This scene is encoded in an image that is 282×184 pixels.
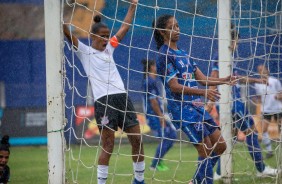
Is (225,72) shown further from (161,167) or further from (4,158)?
(4,158)

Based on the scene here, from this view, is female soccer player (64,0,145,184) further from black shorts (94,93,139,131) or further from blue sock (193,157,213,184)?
blue sock (193,157,213,184)

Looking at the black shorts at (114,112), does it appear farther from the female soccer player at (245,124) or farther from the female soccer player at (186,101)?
the female soccer player at (245,124)

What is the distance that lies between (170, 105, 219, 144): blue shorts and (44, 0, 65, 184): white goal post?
4.27ft

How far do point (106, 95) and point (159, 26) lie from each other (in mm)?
938

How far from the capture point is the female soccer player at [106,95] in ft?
23.8

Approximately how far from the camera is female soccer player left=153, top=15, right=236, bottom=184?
22.9 ft

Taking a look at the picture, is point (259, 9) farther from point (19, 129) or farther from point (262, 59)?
point (19, 129)

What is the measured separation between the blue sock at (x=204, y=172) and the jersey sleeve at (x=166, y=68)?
3.15 feet

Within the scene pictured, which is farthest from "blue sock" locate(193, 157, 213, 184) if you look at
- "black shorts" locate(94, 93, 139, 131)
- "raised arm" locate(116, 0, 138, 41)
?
"raised arm" locate(116, 0, 138, 41)

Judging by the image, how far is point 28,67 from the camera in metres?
14.8

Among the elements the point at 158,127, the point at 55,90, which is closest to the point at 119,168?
the point at 158,127

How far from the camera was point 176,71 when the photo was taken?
6965 millimetres

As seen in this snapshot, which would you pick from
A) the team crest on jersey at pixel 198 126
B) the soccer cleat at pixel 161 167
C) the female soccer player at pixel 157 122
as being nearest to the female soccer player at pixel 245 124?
the female soccer player at pixel 157 122

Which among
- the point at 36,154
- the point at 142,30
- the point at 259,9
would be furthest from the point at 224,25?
the point at 36,154
